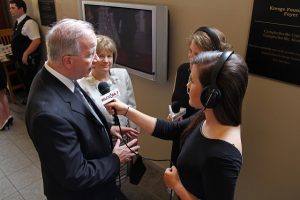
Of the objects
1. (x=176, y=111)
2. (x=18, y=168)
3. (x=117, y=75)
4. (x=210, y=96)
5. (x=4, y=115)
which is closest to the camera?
(x=210, y=96)

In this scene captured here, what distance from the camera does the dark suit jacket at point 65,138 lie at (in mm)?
1056

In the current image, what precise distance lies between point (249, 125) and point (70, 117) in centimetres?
128

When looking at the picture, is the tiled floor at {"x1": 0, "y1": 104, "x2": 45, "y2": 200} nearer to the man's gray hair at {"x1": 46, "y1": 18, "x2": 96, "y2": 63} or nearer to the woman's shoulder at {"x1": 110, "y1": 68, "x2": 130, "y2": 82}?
the woman's shoulder at {"x1": 110, "y1": 68, "x2": 130, "y2": 82}

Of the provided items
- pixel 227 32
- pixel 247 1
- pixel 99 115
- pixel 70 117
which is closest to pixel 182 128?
pixel 99 115

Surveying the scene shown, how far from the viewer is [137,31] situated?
2.33 m

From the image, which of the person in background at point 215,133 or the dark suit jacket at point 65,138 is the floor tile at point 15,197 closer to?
the dark suit jacket at point 65,138

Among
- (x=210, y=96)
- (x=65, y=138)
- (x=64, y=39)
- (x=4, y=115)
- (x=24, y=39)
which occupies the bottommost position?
(x=4, y=115)

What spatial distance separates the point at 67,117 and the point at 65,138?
3.3 inches

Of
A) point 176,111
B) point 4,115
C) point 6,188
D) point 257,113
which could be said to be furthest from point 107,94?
point 4,115

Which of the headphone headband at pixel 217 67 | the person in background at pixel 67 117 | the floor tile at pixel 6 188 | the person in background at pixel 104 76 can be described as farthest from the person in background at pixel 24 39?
the headphone headband at pixel 217 67

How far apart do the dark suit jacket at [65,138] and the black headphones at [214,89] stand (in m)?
0.52

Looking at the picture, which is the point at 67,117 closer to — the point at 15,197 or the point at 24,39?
the point at 15,197

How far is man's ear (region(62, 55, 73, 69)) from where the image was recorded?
110 centimetres

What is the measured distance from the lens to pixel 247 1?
1.66 meters
